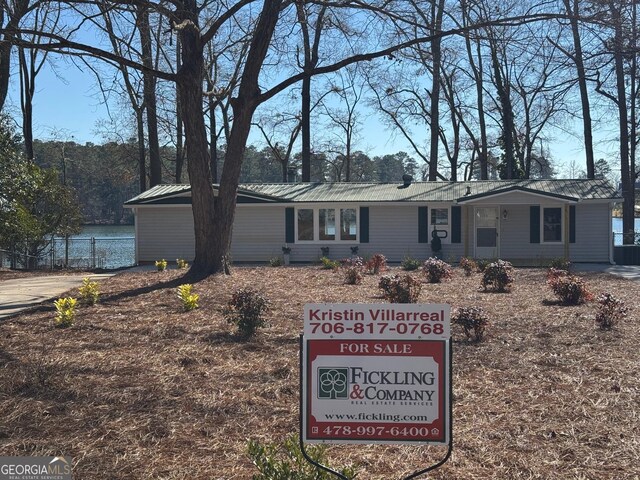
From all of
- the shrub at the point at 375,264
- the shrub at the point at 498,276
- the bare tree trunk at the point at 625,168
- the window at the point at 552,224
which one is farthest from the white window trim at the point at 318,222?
the bare tree trunk at the point at 625,168

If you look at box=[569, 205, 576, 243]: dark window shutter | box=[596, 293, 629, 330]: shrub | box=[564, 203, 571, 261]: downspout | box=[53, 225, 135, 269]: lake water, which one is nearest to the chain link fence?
box=[53, 225, 135, 269]: lake water

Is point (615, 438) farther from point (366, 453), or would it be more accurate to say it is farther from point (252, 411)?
point (252, 411)

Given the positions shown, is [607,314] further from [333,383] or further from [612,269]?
[612,269]

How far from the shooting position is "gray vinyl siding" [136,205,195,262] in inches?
907

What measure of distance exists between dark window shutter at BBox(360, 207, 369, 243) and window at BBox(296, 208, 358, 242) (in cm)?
22

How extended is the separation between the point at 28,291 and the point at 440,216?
14055mm

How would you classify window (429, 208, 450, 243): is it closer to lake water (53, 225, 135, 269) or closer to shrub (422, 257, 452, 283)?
shrub (422, 257, 452, 283)

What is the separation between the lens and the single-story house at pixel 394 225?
867 inches

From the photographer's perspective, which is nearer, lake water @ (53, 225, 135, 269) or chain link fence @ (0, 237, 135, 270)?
chain link fence @ (0, 237, 135, 270)

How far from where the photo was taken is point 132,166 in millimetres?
40250

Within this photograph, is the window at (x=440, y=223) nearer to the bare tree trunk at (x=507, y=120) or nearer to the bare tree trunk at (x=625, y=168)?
the bare tree trunk at (x=625, y=168)

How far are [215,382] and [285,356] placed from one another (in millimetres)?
1076

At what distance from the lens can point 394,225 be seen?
22.8m

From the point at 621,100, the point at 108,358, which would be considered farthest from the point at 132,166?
the point at 108,358
